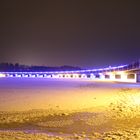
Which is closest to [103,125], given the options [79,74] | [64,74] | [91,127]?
[91,127]

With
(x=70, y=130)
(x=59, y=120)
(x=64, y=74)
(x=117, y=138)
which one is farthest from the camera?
(x=64, y=74)

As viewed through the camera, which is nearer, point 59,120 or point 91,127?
point 91,127

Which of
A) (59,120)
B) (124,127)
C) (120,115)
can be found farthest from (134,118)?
(59,120)

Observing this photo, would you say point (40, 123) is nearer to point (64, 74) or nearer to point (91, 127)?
point (91, 127)

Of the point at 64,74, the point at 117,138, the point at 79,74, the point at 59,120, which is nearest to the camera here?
the point at 117,138

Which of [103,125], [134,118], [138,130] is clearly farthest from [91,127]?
[134,118]

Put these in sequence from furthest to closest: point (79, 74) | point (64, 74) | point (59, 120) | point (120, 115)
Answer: point (64, 74)
point (79, 74)
point (120, 115)
point (59, 120)

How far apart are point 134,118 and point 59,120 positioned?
119 inches

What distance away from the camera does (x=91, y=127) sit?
11961 mm

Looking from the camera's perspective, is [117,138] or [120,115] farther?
[120,115]

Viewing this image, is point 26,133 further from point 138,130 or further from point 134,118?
point 134,118

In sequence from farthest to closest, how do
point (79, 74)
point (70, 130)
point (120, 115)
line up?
point (79, 74) < point (120, 115) < point (70, 130)

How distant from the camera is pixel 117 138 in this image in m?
9.58

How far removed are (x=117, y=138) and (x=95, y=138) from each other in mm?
648
